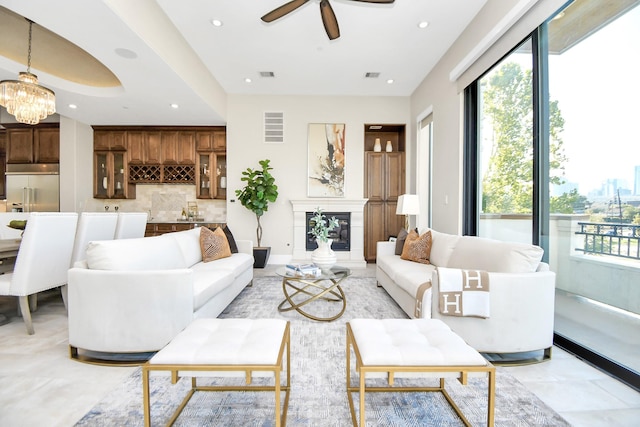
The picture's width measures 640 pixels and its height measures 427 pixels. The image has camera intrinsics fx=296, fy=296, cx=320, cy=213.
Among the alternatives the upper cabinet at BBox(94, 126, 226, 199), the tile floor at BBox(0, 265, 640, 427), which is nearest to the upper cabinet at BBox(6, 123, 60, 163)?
the upper cabinet at BBox(94, 126, 226, 199)

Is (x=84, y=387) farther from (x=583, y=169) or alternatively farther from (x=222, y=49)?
(x=222, y=49)

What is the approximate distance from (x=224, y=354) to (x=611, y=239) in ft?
8.28

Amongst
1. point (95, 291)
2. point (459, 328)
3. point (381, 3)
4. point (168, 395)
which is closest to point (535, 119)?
point (381, 3)

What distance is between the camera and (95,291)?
1954mm

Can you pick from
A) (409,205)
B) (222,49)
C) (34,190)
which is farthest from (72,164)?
(409,205)

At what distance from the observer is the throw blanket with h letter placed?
6.55 feet

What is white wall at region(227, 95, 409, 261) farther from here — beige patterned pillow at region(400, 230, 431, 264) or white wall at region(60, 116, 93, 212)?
white wall at region(60, 116, 93, 212)

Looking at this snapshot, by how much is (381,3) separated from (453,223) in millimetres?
2750

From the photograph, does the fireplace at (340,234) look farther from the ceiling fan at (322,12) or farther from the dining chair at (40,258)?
the dining chair at (40,258)

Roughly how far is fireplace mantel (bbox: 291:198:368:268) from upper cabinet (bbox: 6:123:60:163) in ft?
15.6

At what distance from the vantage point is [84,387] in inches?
67.6

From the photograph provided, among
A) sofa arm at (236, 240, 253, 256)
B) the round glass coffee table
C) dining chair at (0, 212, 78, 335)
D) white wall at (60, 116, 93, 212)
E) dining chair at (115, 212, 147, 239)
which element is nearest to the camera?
dining chair at (0, 212, 78, 335)

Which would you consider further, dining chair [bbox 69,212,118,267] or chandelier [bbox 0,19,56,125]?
chandelier [bbox 0,19,56,125]

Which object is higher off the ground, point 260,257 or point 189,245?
point 189,245
